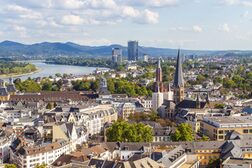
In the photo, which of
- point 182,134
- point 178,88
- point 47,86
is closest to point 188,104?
point 178,88

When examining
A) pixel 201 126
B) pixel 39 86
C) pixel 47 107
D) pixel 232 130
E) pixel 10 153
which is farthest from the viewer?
pixel 39 86

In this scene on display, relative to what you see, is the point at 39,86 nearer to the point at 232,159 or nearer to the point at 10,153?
the point at 10,153

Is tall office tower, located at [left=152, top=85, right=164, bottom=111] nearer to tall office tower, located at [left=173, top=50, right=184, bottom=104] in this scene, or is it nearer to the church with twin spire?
the church with twin spire

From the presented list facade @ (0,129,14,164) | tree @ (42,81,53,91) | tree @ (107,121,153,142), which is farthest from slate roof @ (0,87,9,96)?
tree @ (107,121,153,142)

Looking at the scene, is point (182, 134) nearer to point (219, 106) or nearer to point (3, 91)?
point (219, 106)

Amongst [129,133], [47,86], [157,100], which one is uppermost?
[129,133]

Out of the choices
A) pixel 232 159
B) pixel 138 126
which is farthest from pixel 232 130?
pixel 232 159
